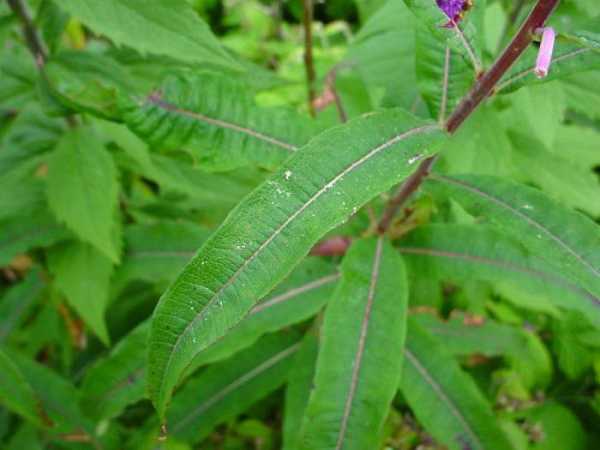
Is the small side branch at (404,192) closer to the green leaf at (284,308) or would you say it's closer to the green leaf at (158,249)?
the green leaf at (284,308)

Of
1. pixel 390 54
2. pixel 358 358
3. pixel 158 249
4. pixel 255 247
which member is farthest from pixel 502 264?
pixel 158 249

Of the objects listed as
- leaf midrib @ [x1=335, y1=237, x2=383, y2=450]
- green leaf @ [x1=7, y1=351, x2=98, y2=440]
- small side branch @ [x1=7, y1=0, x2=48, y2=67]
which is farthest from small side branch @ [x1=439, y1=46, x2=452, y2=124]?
green leaf @ [x1=7, y1=351, x2=98, y2=440]

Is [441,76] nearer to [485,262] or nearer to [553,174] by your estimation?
[485,262]

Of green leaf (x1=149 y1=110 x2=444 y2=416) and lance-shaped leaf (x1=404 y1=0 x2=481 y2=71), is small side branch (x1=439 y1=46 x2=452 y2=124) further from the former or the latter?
green leaf (x1=149 y1=110 x2=444 y2=416)

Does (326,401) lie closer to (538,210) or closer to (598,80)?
(538,210)

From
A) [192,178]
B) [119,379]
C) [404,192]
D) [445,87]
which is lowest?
[119,379]

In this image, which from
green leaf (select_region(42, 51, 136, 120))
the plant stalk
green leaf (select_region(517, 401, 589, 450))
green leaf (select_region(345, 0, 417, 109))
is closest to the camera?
the plant stalk
